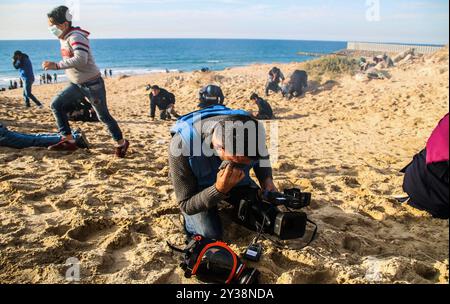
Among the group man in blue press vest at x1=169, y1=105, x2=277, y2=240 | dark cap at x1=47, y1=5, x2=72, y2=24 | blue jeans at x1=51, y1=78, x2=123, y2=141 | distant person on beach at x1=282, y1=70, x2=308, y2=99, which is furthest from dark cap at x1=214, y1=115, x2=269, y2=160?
distant person on beach at x1=282, y1=70, x2=308, y2=99

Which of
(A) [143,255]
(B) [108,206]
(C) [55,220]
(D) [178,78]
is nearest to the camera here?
(A) [143,255]

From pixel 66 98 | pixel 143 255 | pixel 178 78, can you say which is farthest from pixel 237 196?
pixel 178 78

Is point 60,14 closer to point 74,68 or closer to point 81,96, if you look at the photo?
point 74,68

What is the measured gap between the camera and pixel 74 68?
3861mm

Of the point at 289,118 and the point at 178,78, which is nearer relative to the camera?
the point at 289,118

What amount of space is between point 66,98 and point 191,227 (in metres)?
2.58

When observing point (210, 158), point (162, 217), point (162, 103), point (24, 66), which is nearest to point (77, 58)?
point (162, 217)

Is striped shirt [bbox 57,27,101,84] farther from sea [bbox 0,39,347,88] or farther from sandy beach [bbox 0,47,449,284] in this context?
sea [bbox 0,39,347,88]

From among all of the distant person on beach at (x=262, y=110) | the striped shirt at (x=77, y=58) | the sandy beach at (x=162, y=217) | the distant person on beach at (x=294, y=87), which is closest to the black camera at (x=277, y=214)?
the sandy beach at (x=162, y=217)

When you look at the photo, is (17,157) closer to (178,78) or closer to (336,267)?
(336,267)

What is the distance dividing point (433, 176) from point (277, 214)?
995 mm

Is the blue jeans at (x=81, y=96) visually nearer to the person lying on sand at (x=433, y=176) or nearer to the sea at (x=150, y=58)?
the person lying on sand at (x=433, y=176)

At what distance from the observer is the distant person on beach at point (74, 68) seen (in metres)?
3.75

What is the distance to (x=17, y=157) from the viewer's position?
4.06 m
